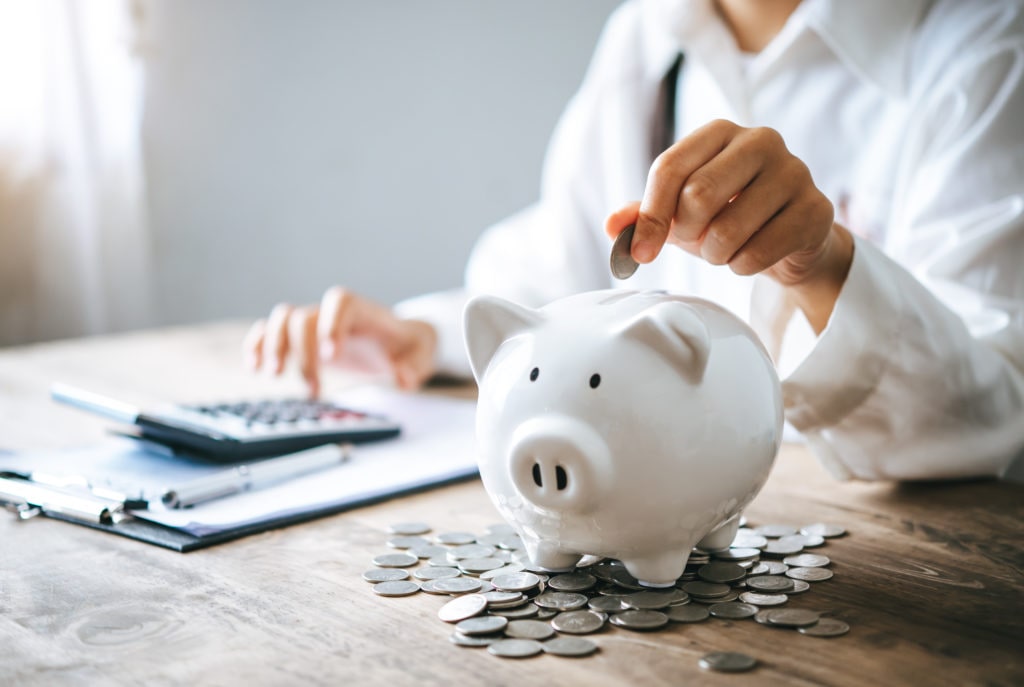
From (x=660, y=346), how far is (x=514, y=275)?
0.89 metres

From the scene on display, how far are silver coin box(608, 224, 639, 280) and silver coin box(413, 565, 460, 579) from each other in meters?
0.22

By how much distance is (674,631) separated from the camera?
0.51 m

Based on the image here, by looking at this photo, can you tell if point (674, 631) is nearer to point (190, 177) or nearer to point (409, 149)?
point (409, 149)

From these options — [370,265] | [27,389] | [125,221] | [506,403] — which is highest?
[125,221]

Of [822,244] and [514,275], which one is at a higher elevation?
[514,275]

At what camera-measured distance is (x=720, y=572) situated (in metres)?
0.59

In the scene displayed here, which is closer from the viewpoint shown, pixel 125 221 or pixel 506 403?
pixel 506 403

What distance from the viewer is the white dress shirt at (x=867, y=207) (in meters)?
0.76

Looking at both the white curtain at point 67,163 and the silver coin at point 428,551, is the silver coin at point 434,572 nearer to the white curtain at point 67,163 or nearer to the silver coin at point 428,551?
the silver coin at point 428,551

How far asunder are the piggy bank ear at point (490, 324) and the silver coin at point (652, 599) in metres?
0.16

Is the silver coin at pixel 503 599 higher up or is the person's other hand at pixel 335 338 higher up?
the person's other hand at pixel 335 338

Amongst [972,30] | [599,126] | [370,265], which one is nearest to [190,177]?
[370,265]

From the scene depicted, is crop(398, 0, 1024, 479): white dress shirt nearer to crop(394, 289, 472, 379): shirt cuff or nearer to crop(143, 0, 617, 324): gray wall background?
crop(394, 289, 472, 379): shirt cuff

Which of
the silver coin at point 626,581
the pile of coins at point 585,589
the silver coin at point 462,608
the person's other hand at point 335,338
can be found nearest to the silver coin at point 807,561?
Answer: the pile of coins at point 585,589
